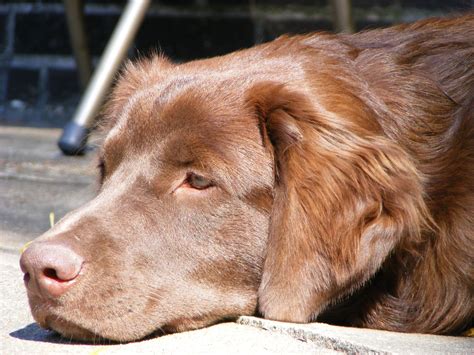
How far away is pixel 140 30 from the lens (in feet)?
25.6

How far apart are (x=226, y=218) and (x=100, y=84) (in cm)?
329

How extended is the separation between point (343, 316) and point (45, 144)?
14.1 feet

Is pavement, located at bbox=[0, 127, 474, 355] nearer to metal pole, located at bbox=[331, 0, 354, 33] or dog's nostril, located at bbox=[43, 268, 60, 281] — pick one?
dog's nostril, located at bbox=[43, 268, 60, 281]

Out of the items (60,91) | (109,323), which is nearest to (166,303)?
(109,323)

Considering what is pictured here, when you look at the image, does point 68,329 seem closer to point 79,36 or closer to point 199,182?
point 199,182

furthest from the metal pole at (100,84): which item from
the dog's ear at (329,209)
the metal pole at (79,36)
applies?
the dog's ear at (329,209)

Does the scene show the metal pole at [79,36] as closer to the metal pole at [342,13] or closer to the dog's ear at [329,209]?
the metal pole at [342,13]

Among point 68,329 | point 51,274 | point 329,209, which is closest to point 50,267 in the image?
point 51,274

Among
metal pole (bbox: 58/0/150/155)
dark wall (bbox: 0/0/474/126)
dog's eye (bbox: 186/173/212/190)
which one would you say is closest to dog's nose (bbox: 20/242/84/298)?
dog's eye (bbox: 186/173/212/190)

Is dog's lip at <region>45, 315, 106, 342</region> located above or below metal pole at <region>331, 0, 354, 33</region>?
above

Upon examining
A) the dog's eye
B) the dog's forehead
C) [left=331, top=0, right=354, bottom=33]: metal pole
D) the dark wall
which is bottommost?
the dark wall

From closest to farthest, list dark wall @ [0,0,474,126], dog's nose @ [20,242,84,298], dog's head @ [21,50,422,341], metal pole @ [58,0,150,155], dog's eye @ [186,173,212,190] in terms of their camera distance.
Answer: dog's nose @ [20,242,84,298] < dog's head @ [21,50,422,341] < dog's eye @ [186,173,212,190] < metal pole @ [58,0,150,155] < dark wall @ [0,0,474,126]

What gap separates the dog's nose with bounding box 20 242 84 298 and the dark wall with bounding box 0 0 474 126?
4612 mm

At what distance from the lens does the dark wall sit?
721cm
